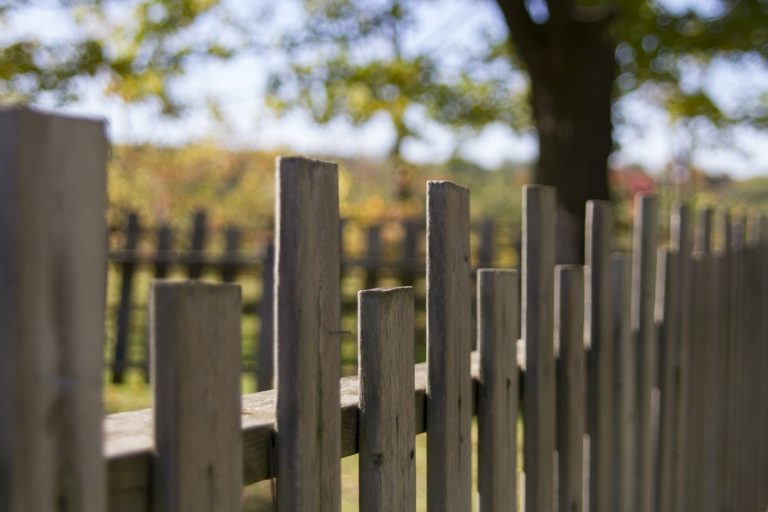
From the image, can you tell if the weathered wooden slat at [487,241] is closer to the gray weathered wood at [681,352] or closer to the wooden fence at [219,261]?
the wooden fence at [219,261]

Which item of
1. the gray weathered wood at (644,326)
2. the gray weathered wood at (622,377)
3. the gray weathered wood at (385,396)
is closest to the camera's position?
the gray weathered wood at (385,396)

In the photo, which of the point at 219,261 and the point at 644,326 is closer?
the point at 644,326

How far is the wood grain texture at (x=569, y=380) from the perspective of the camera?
1.88 metres

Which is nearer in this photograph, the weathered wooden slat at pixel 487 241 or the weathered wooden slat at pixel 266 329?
the weathered wooden slat at pixel 266 329

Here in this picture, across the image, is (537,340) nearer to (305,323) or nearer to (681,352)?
(305,323)

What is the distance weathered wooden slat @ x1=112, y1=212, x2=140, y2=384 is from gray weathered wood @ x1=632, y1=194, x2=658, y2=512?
6603 mm

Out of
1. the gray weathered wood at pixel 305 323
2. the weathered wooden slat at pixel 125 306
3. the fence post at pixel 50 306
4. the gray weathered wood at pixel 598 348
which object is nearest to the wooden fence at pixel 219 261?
the weathered wooden slat at pixel 125 306

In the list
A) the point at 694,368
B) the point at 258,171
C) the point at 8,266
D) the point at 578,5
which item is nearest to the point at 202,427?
the point at 8,266

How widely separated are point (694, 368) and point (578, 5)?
5.52 metres

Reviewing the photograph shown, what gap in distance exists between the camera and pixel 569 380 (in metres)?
1.89

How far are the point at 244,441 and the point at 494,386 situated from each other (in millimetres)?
669

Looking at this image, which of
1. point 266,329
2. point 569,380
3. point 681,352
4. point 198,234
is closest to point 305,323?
point 569,380

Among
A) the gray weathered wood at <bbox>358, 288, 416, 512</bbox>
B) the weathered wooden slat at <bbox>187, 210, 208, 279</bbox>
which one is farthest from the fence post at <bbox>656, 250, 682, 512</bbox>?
the weathered wooden slat at <bbox>187, 210, 208, 279</bbox>

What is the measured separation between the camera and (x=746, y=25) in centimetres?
648
